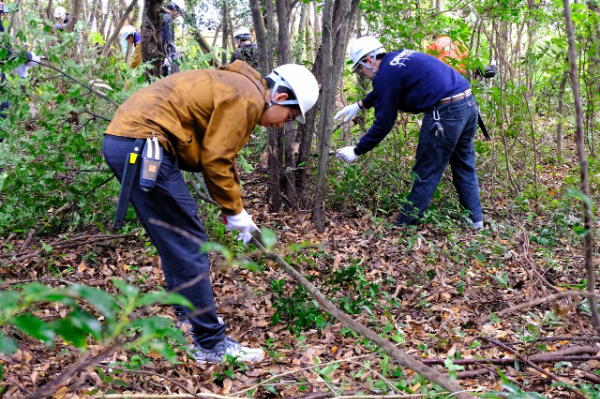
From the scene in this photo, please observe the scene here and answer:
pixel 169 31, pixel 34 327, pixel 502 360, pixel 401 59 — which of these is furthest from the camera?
pixel 169 31

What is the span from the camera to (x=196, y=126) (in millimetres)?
2832

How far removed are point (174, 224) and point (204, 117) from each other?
0.62 metres

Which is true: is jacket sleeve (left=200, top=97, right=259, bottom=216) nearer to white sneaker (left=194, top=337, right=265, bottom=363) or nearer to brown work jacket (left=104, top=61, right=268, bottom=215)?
brown work jacket (left=104, top=61, right=268, bottom=215)

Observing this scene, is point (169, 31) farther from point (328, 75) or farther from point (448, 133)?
point (448, 133)

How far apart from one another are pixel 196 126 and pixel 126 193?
531mm

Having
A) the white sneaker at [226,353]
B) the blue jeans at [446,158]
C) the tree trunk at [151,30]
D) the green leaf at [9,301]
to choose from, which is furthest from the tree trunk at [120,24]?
the green leaf at [9,301]

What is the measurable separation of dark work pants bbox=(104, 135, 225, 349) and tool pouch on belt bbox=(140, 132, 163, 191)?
0.10 m

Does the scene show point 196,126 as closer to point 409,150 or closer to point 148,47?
point 148,47

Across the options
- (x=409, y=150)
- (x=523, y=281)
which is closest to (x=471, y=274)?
(x=523, y=281)

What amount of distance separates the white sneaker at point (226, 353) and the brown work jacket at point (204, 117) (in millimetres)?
859

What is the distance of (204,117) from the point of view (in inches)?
109

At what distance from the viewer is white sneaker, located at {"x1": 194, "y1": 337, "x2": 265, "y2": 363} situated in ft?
9.75

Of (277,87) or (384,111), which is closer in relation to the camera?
(277,87)

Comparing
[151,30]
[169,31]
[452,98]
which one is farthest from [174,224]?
[169,31]
